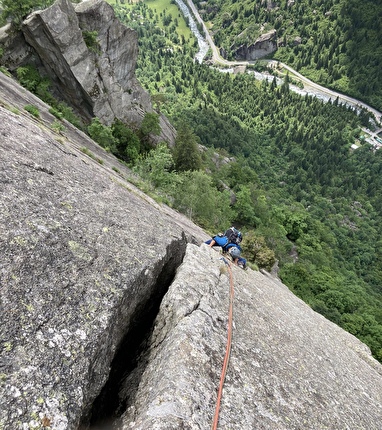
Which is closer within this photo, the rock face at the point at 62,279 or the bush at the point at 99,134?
the rock face at the point at 62,279

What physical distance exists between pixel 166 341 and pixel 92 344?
95.5 inches

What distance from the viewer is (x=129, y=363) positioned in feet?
29.4

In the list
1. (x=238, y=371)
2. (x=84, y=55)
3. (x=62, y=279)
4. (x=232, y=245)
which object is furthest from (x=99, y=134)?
(x=238, y=371)

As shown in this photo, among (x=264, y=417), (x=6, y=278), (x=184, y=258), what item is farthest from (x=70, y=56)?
(x=264, y=417)

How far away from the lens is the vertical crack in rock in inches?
291

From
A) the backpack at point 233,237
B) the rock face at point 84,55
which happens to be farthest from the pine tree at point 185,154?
the backpack at point 233,237

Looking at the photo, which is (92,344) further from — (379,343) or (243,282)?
(379,343)

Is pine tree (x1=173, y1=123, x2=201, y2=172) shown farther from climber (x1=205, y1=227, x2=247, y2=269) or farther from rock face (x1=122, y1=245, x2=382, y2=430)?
rock face (x1=122, y1=245, x2=382, y2=430)

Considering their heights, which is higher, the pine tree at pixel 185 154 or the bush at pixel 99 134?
the pine tree at pixel 185 154

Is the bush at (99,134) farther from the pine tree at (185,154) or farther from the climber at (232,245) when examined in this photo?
the climber at (232,245)

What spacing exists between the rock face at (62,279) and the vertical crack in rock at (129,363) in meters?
0.11

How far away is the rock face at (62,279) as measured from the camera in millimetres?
5918

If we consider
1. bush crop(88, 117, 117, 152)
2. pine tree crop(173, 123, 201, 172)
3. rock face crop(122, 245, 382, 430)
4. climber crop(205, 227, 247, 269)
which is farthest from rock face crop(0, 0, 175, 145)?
rock face crop(122, 245, 382, 430)

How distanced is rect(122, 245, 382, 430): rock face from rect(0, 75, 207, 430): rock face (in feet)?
3.94
